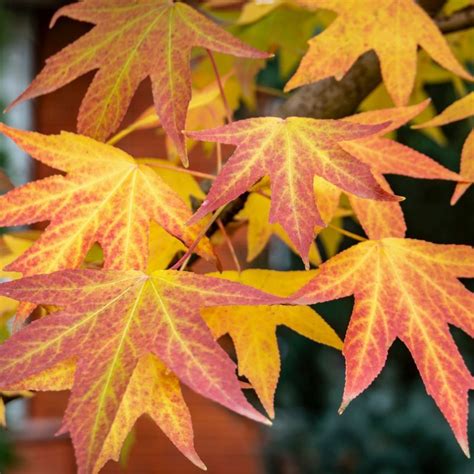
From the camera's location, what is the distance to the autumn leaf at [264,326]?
67cm

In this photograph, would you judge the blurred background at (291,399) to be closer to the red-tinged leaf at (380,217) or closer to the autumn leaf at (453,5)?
the autumn leaf at (453,5)

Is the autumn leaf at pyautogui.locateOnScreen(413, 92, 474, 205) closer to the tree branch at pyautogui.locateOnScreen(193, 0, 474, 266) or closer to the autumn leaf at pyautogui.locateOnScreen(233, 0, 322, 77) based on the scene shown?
the tree branch at pyautogui.locateOnScreen(193, 0, 474, 266)

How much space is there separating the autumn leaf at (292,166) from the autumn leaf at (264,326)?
10 cm

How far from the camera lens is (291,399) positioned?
12.2ft

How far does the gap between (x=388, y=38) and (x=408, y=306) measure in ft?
0.80

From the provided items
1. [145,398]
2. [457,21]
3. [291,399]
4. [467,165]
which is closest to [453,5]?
[457,21]

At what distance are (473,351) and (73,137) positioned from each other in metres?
3.31

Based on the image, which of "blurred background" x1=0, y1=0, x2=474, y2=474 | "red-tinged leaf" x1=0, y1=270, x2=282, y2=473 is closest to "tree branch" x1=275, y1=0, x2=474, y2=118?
"red-tinged leaf" x1=0, y1=270, x2=282, y2=473

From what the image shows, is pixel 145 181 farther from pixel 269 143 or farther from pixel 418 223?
pixel 418 223

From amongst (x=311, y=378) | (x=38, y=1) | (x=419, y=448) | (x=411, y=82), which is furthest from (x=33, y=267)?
(x=38, y=1)

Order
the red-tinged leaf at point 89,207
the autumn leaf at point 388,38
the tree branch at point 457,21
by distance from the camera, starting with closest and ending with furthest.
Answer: the red-tinged leaf at point 89,207
the autumn leaf at point 388,38
the tree branch at point 457,21

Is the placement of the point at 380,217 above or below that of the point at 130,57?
below

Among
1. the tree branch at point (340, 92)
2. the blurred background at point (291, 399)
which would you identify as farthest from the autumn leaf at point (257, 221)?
the blurred background at point (291, 399)

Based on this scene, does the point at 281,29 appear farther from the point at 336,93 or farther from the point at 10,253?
the point at 10,253
